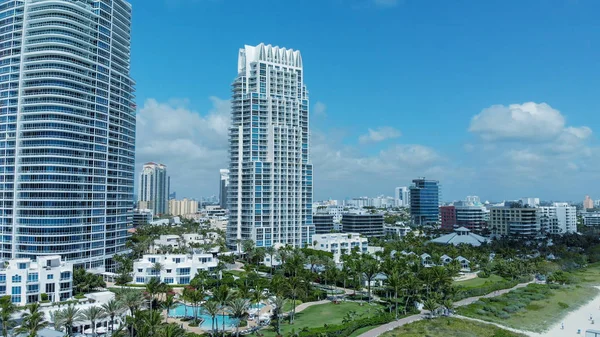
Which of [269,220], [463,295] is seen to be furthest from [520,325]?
[269,220]

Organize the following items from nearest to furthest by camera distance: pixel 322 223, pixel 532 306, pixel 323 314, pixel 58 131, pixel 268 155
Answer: pixel 323 314 → pixel 532 306 → pixel 58 131 → pixel 268 155 → pixel 322 223

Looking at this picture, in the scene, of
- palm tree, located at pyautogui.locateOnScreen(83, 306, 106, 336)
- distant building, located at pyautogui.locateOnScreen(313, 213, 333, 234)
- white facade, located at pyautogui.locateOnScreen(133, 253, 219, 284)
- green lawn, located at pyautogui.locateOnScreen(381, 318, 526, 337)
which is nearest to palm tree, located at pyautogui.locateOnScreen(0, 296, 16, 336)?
palm tree, located at pyautogui.locateOnScreen(83, 306, 106, 336)

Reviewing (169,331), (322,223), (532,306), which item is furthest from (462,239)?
(169,331)

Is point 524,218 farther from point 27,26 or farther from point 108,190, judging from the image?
point 27,26

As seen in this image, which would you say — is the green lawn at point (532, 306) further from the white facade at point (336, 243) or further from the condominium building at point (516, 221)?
the condominium building at point (516, 221)

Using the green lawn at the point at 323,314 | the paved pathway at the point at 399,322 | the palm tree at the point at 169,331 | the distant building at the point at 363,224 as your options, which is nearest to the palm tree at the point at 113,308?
the palm tree at the point at 169,331

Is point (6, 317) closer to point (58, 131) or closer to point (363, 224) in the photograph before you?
point (58, 131)

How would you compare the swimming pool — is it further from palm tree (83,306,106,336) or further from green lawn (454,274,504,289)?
green lawn (454,274,504,289)
